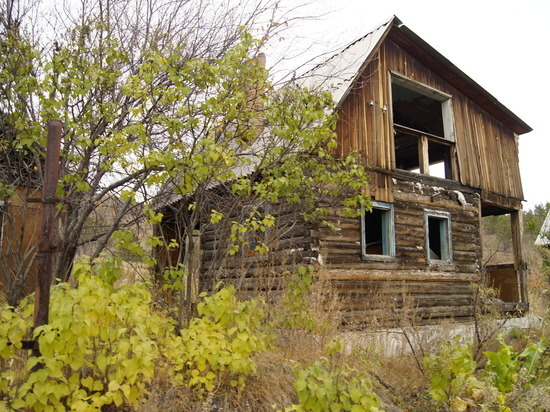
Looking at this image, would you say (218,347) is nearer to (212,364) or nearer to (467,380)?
(212,364)

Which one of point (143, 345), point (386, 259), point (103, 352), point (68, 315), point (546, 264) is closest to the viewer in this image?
point (68, 315)

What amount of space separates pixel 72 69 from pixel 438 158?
1259 cm

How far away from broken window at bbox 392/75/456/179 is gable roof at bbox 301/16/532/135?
2.11 ft

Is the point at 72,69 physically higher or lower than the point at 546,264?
higher

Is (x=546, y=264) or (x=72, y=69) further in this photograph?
(x=546, y=264)

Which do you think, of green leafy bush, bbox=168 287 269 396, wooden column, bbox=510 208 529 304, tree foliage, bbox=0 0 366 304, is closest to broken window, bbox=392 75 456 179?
wooden column, bbox=510 208 529 304

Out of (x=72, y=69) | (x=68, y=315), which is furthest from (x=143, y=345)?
(x=72, y=69)

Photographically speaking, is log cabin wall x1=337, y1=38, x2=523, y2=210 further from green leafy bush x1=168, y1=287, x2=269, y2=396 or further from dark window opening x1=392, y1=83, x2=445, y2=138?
green leafy bush x1=168, y1=287, x2=269, y2=396

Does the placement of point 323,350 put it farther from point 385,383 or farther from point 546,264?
point 546,264

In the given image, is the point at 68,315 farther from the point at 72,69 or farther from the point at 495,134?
the point at 495,134

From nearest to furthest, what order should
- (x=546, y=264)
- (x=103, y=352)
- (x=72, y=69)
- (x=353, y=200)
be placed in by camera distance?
1. (x=103, y=352)
2. (x=72, y=69)
3. (x=353, y=200)
4. (x=546, y=264)

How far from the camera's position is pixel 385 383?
5363mm

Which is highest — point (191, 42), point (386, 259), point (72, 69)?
point (191, 42)

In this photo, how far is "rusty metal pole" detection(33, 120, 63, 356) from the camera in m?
3.10
